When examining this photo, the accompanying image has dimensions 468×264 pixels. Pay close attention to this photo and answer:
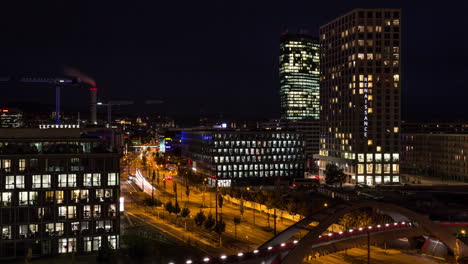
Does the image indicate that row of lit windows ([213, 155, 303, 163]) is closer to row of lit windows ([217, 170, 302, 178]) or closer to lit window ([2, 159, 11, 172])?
row of lit windows ([217, 170, 302, 178])

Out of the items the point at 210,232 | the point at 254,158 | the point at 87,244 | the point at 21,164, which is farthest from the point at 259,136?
the point at 21,164

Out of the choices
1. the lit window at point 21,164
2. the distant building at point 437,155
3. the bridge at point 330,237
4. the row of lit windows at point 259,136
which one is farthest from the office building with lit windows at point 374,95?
the lit window at point 21,164

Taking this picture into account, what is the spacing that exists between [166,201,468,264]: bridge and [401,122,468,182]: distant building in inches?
3690

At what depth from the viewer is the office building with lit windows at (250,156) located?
489 ft

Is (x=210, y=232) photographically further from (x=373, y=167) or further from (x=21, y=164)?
(x=373, y=167)

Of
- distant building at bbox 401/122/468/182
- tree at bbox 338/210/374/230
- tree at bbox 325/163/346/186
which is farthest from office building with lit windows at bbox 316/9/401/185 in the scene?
tree at bbox 338/210/374/230

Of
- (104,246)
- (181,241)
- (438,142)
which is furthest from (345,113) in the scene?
(104,246)

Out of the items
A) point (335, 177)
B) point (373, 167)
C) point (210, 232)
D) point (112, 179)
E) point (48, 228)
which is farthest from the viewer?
point (373, 167)

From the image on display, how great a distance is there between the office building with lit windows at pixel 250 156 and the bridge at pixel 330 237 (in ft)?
264

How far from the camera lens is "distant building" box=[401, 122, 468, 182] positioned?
504 feet

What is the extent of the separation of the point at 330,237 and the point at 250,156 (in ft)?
309

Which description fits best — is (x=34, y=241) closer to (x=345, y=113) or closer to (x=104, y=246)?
(x=104, y=246)

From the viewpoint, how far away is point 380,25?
143 m

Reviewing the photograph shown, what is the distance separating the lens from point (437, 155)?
16912 centimetres
